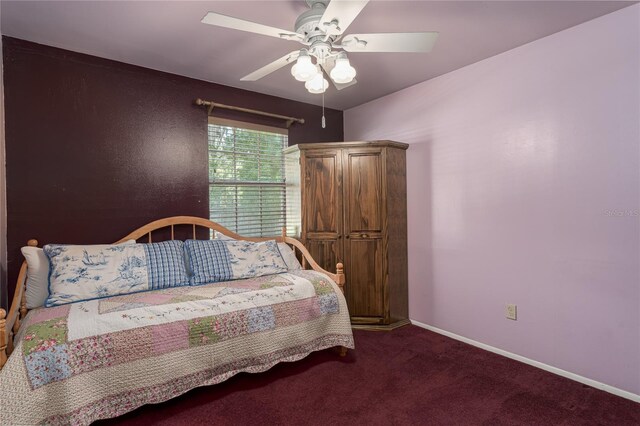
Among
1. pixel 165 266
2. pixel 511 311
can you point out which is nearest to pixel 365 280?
pixel 511 311

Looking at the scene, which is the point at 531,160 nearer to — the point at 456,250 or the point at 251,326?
the point at 456,250

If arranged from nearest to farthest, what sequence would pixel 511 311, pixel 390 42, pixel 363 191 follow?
pixel 390 42
pixel 511 311
pixel 363 191

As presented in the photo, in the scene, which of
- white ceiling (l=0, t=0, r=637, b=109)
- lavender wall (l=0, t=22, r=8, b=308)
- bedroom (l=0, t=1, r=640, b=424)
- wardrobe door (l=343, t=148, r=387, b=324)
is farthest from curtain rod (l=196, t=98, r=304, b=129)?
lavender wall (l=0, t=22, r=8, b=308)

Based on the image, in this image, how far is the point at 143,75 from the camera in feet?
9.36

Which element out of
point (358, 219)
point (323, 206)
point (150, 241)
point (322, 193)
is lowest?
point (150, 241)

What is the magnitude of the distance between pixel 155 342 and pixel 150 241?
121 cm

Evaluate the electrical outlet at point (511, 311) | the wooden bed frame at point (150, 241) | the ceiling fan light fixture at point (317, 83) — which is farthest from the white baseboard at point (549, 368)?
the ceiling fan light fixture at point (317, 83)

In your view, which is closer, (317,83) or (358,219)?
(317,83)

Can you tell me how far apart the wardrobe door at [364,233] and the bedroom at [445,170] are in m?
0.36

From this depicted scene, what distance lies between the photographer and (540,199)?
2.45 metres

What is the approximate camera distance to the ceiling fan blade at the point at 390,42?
1.63 meters

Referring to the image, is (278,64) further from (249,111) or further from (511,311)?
(511,311)

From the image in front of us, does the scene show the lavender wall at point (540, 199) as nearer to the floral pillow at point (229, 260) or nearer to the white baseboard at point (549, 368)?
the white baseboard at point (549, 368)

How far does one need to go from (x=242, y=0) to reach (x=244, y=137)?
5.13 ft
